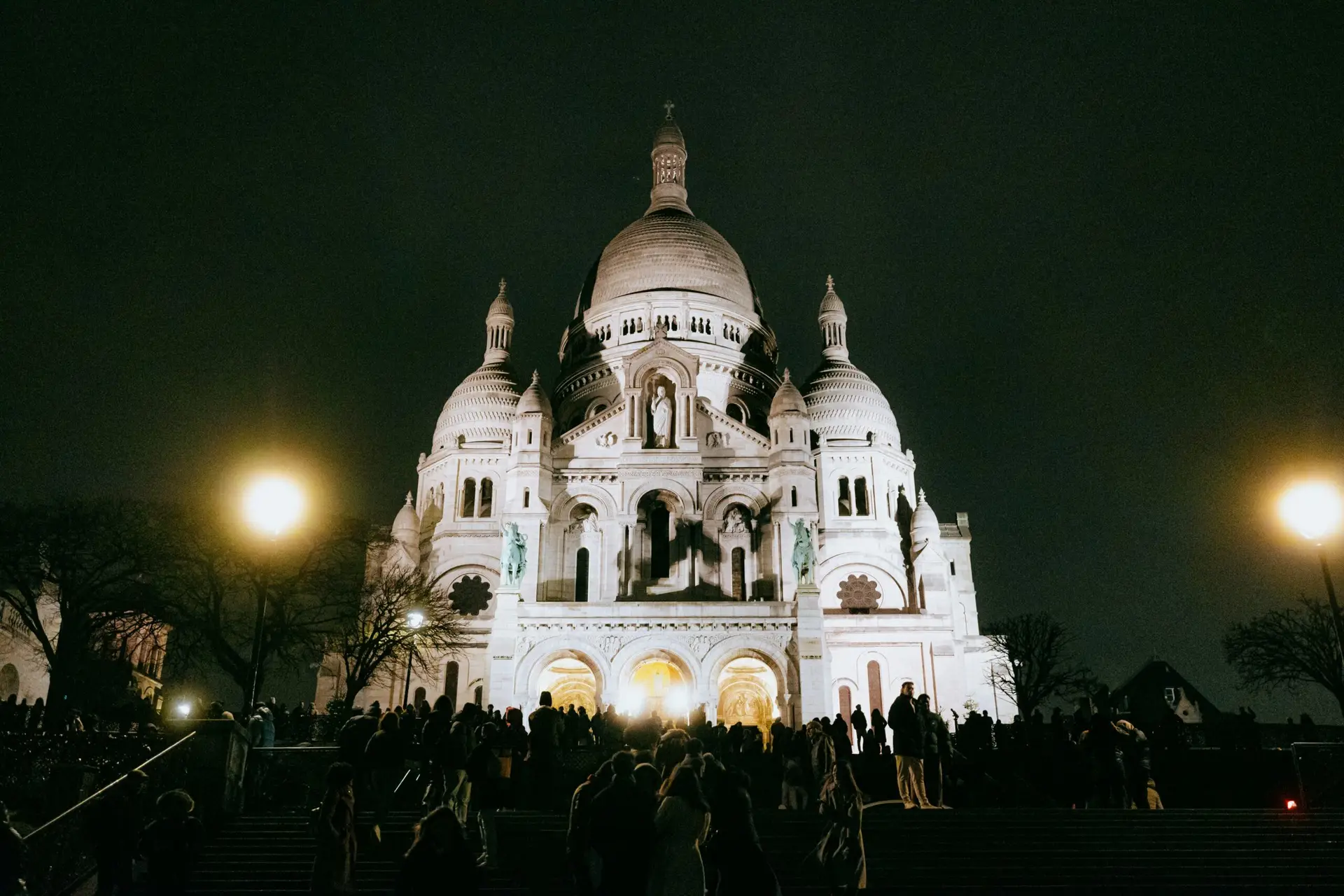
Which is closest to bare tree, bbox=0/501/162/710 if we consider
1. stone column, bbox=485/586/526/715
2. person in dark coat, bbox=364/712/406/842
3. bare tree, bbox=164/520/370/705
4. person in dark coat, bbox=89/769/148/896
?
bare tree, bbox=164/520/370/705

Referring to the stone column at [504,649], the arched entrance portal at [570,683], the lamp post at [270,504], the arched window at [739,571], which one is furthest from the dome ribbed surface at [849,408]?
the lamp post at [270,504]

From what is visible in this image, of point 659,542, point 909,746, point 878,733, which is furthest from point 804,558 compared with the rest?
point 909,746

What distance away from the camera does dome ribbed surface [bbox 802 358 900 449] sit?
5888cm

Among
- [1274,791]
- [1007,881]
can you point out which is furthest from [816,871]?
[1274,791]

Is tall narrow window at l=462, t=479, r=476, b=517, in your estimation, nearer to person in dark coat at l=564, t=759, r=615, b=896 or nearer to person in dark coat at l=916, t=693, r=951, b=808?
person in dark coat at l=916, t=693, r=951, b=808

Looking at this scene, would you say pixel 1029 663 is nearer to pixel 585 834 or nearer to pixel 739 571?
pixel 739 571

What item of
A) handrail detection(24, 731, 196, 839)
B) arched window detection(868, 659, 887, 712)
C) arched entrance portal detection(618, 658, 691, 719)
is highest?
arched window detection(868, 659, 887, 712)

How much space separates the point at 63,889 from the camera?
13367 mm

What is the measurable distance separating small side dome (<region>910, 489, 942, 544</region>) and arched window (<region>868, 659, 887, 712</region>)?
8.31m

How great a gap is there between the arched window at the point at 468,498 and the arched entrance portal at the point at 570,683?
44.2 ft

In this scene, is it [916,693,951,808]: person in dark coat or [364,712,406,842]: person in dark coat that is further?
[916,693,951,808]: person in dark coat

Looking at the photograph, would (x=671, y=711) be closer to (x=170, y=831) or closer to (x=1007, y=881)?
(x=1007, y=881)

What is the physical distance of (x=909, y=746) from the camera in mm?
18859

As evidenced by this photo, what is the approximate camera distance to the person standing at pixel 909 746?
18578 mm
